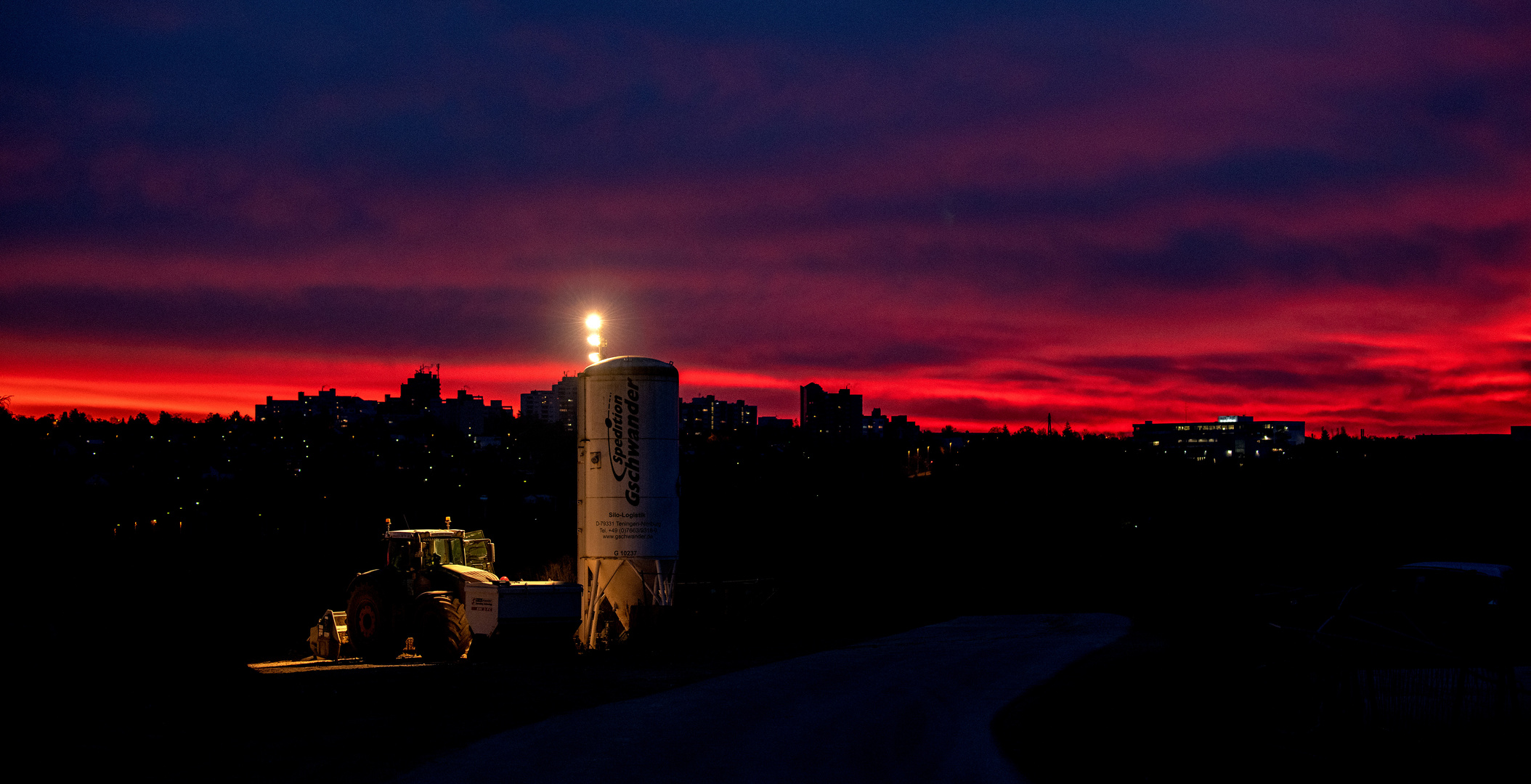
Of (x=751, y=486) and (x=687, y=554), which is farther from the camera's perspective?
(x=751, y=486)

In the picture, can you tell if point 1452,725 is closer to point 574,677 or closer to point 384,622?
point 574,677

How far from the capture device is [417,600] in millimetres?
29422

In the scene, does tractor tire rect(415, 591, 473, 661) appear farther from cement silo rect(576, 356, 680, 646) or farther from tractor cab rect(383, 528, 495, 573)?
cement silo rect(576, 356, 680, 646)

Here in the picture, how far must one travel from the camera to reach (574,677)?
2450 cm

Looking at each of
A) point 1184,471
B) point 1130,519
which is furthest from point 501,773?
point 1184,471

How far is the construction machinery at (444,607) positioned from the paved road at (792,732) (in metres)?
5.34

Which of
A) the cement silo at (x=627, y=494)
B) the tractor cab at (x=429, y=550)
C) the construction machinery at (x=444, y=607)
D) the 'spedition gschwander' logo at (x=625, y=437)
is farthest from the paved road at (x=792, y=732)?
the tractor cab at (x=429, y=550)

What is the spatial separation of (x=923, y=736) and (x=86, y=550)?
189ft

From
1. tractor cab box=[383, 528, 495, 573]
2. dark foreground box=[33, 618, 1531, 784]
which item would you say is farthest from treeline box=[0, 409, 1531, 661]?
dark foreground box=[33, 618, 1531, 784]

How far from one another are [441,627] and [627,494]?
6394 millimetres

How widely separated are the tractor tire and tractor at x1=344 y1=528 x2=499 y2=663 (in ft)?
0.05

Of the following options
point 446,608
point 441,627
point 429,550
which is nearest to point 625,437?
point 429,550

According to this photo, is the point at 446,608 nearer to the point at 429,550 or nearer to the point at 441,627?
the point at 441,627

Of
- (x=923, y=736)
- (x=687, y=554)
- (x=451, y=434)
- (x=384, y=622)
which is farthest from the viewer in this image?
(x=451, y=434)
